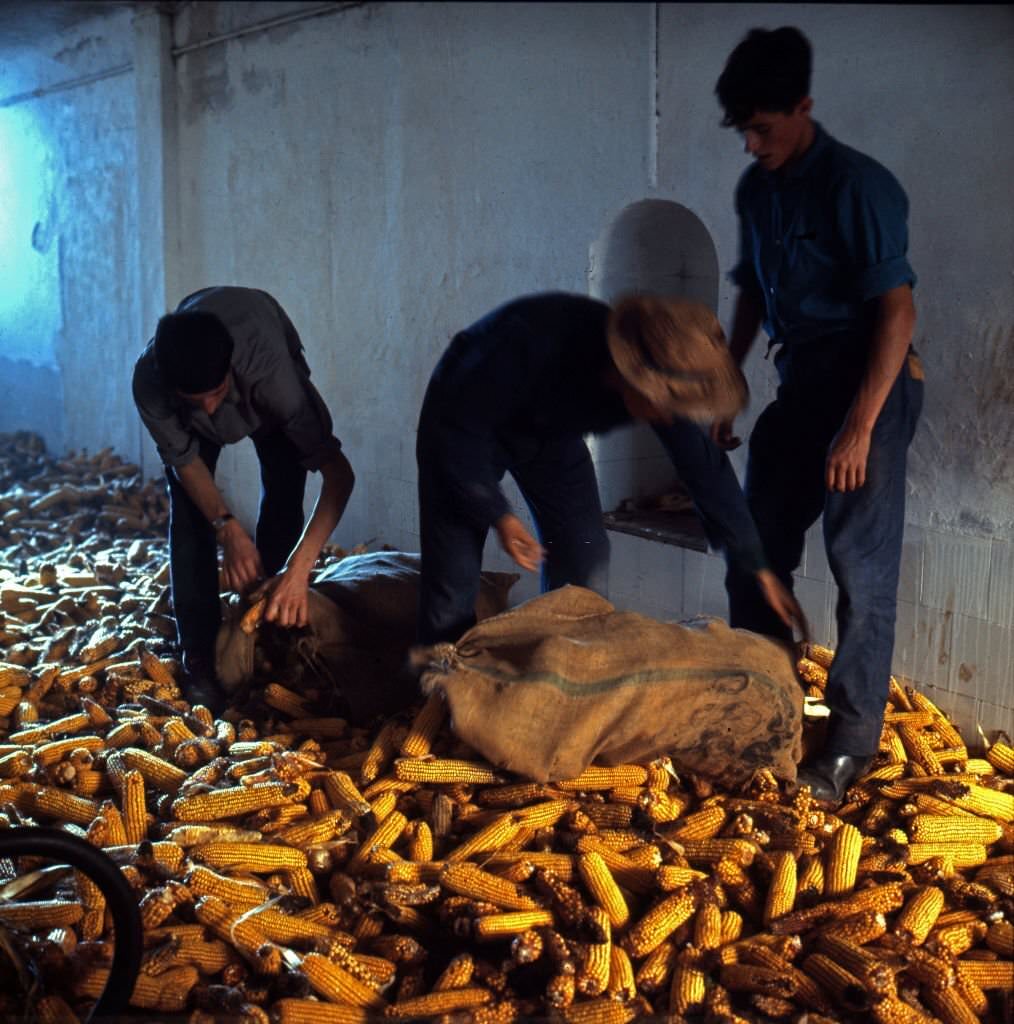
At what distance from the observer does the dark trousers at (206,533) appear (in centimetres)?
389

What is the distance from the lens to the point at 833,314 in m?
2.98

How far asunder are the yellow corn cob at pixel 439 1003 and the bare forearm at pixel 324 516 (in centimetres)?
165

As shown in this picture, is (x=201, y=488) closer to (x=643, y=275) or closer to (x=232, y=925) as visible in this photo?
(x=232, y=925)

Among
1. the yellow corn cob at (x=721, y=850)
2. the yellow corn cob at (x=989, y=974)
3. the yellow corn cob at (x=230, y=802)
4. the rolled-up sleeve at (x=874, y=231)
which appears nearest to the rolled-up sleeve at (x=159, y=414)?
the yellow corn cob at (x=230, y=802)

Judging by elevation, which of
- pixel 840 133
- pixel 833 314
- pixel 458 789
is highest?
pixel 840 133

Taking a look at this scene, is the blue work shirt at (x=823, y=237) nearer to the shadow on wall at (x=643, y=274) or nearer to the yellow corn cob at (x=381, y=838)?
the shadow on wall at (x=643, y=274)

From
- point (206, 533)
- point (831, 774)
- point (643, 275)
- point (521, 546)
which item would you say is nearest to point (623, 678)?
point (521, 546)

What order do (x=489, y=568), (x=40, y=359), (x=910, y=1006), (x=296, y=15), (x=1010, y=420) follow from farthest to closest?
(x=40, y=359) < (x=296, y=15) < (x=489, y=568) < (x=1010, y=420) < (x=910, y=1006)

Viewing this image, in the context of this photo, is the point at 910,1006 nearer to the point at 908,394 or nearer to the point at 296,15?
the point at 908,394

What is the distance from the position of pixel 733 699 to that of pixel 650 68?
2.76 m

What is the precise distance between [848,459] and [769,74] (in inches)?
41.1

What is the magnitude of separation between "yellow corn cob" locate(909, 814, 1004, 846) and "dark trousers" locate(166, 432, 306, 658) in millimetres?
2395

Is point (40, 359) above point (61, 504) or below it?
above

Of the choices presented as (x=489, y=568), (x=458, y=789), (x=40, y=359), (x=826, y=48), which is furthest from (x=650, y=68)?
(x=40, y=359)
